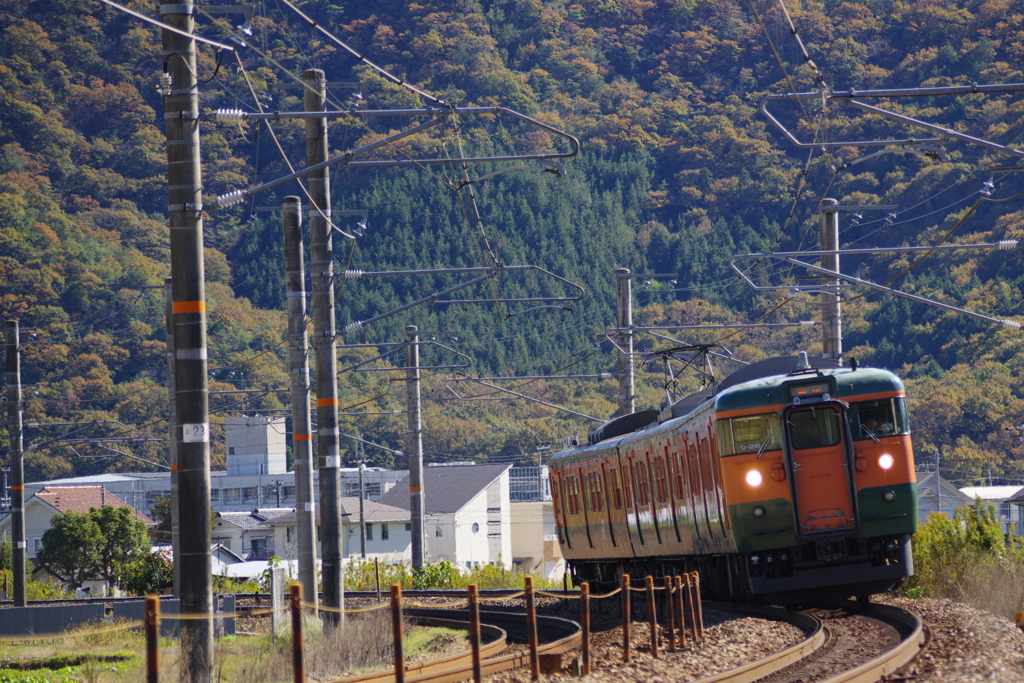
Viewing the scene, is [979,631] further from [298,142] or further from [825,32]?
[825,32]

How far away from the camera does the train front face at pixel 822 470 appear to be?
16.3 m

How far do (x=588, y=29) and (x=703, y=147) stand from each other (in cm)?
3020

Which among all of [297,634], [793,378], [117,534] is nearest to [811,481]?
[793,378]

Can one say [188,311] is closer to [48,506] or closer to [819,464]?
[819,464]

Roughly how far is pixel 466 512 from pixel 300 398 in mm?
48186

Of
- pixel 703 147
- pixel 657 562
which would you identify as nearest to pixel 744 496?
pixel 657 562

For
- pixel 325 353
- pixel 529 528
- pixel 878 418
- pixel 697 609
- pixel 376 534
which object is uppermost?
pixel 325 353

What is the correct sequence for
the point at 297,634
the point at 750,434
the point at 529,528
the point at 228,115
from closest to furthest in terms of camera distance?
the point at 297,634 < the point at 228,115 < the point at 750,434 < the point at 529,528

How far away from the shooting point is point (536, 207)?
121 meters

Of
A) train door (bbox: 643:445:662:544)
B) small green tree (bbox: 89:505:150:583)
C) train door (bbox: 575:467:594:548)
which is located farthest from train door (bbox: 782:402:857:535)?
small green tree (bbox: 89:505:150:583)

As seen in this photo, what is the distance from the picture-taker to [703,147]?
4550 inches

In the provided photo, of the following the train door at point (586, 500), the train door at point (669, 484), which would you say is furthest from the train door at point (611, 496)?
the train door at point (669, 484)

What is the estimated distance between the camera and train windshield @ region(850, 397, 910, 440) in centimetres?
1648

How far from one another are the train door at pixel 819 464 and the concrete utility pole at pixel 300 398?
23.9ft
